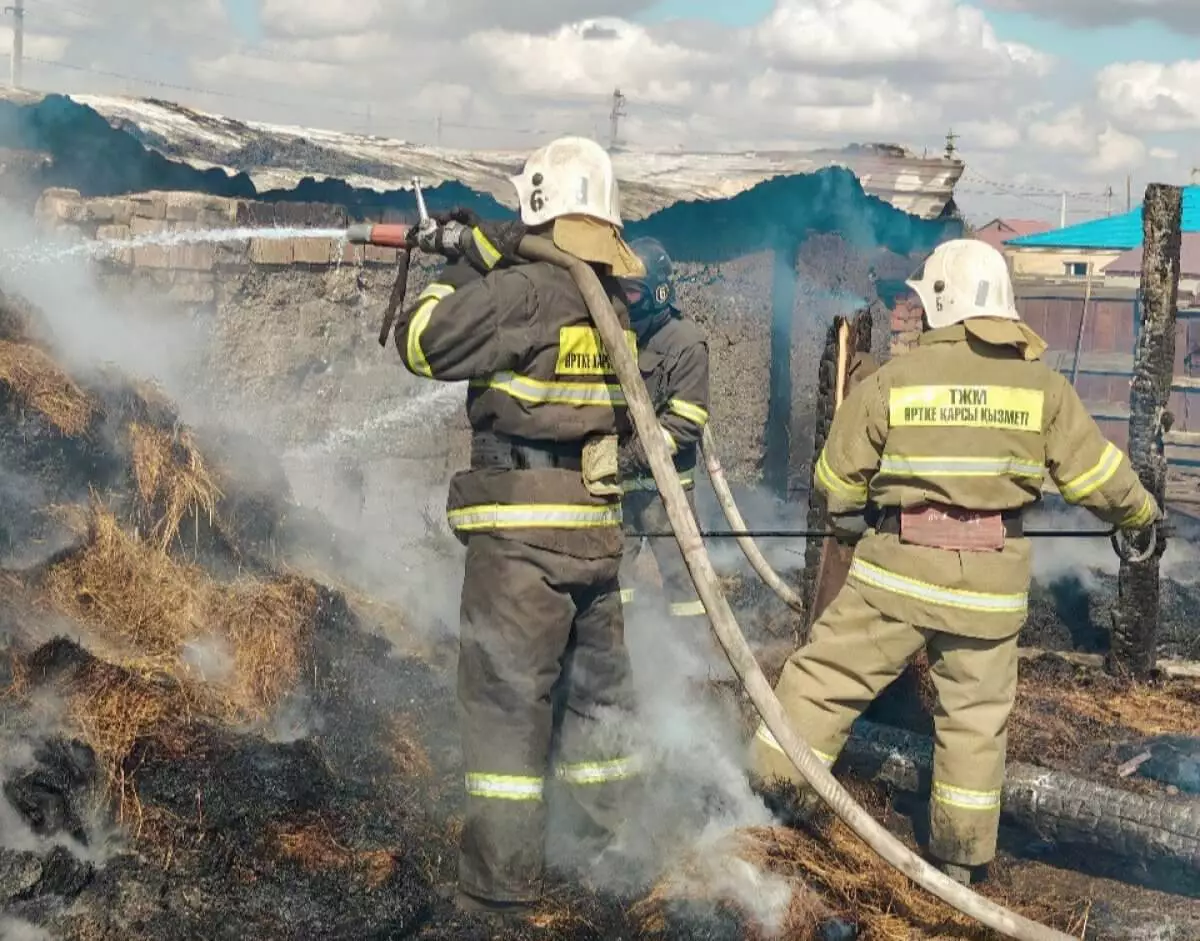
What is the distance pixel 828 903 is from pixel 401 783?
1553 millimetres

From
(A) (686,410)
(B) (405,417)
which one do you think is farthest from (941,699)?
(B) (405,417)

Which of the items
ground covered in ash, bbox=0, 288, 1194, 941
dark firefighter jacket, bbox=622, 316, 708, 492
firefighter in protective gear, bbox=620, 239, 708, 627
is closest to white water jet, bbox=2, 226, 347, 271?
ground covered in ash, bbox=0, 288, 1194, 941

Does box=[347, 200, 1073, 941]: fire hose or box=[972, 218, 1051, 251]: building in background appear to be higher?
box=[972, 218, 1051, 251]: building in background

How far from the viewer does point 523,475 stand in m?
3.88

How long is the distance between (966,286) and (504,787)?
2272mm

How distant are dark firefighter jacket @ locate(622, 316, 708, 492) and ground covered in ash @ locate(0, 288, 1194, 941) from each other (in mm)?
1338

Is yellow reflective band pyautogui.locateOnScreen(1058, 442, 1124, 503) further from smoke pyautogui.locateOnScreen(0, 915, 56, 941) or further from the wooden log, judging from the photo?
smoke pyautogui.locateOnScreen(0, 915, 56, 941)

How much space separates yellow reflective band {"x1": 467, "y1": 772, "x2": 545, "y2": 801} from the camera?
12.5ft

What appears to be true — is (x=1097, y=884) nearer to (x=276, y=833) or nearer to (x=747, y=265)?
(x=276, y=833)

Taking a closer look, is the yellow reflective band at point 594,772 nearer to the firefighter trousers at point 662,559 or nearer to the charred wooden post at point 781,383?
the firefighter trousers at point 662,559

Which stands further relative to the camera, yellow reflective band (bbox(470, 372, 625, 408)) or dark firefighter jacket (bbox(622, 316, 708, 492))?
dark firefighter jacket (bbox(622, 316, 708, 492))

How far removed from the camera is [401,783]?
452cm

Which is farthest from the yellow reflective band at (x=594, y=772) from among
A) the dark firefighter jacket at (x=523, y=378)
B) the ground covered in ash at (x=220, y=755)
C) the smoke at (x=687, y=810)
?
the dark firefighter jacket at (x=523, y=378)

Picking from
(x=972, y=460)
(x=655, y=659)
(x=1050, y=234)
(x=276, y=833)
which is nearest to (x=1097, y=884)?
(x=972, y=460)
